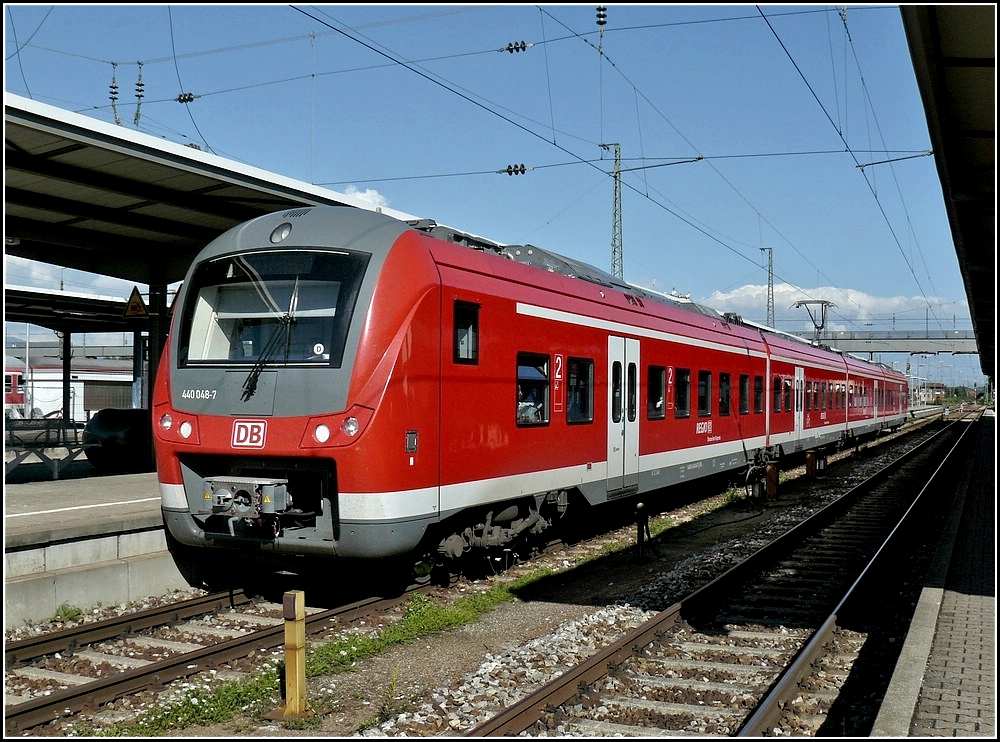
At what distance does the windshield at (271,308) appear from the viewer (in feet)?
25.8

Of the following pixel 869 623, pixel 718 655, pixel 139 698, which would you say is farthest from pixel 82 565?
pixel 869 623

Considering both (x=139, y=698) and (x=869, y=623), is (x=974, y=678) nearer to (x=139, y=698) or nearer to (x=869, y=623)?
(x=869, y=623)

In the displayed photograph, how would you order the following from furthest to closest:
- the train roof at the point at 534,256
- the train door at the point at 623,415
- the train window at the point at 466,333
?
1. the train door at the point at 623,415
2. the train roof at the point at 534,256
3. the train window at the point at 466,333

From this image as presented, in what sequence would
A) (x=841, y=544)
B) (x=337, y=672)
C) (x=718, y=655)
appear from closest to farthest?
1. (x=337, y=672)
2. (x=718, y=655)
3. (x=841, y=544)

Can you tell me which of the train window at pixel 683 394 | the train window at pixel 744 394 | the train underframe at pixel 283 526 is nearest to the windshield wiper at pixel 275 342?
the train underframe at pixel 283 526

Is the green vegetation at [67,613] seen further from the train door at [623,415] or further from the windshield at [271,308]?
the train door at [623,415]

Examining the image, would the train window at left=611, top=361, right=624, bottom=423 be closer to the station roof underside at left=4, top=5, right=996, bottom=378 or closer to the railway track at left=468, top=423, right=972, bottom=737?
the railway track at left=468, top=423, right=972, bottom=737

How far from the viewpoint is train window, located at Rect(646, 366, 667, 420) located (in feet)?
42.6

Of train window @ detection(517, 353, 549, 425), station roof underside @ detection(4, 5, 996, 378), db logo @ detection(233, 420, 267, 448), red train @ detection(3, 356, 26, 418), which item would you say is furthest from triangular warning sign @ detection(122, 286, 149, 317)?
red train @ detection(3, 356, 26, 418)

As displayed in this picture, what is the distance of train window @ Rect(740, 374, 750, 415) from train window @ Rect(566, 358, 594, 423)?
7.42 metres

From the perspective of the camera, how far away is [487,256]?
9352mm

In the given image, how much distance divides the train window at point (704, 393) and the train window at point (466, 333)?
7366 millimetres

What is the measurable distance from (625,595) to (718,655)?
6.77 ft

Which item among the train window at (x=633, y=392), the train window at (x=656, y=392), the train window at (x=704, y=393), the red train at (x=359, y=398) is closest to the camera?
the red train at (x=359, y=398)
